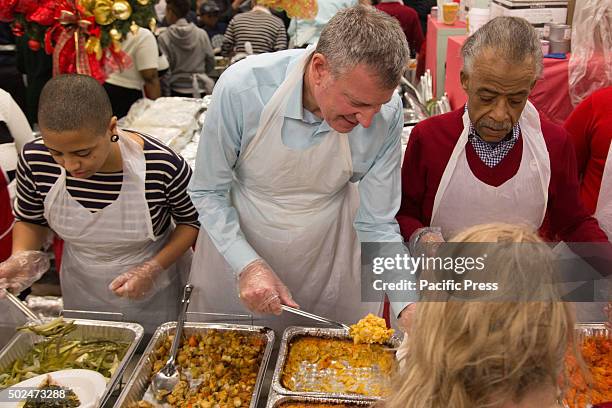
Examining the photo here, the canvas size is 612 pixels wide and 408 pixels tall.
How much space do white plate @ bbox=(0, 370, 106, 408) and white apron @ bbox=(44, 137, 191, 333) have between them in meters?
0.23

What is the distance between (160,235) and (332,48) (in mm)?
975

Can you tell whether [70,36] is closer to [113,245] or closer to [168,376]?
[113,245]

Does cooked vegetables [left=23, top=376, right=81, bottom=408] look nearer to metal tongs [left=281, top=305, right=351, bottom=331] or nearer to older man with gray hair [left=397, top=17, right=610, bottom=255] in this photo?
A: metal tongs [left=281, top=305, right=351, bottom=331]

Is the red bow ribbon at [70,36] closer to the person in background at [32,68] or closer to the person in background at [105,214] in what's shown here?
the person in background at [105,214]

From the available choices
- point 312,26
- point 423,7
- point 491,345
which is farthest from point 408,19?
point 491,345

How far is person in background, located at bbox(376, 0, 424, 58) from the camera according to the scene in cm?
536

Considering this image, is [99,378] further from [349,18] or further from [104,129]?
[349,18]

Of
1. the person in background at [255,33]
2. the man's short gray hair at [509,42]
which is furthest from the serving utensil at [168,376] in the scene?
the person in background at [255,33]

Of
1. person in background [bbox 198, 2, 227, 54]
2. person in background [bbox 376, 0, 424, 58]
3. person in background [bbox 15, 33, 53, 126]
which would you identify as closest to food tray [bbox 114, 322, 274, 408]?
person in background [bbox 15, 33, 53, 126]

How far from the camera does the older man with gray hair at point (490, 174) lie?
1.71m

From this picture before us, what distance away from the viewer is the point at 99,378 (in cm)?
157

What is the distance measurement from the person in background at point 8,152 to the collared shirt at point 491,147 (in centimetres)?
175

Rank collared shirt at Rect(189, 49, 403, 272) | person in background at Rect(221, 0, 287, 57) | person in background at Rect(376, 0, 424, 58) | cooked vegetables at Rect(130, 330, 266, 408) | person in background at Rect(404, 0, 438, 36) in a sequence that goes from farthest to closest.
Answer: person in background at Rect(404, 0, 438, 36)
person in background at Rect(376, 0, 424, 58)
person in background at Rect(221, 0, 287, 57)
collared shirt at Rect(189, 49, 403, 272)
cooked vegetables at Rect(130, 330, 266, 408)

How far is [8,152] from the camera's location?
2.38 meters
